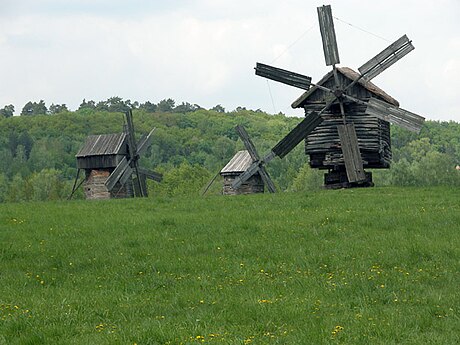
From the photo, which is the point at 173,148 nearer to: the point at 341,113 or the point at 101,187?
the point at 101,187

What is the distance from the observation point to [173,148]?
507ft

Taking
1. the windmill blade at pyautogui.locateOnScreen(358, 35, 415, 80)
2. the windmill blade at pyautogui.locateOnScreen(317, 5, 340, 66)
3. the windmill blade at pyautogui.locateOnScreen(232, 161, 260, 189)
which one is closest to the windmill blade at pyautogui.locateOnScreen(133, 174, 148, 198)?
the windmill blade at pyautogui.locateOnScreen(232, 161, 260, 189)

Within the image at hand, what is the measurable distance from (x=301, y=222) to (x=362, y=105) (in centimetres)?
1707

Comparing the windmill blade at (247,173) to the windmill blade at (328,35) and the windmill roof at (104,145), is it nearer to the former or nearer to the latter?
the windmill blade at (328,35)

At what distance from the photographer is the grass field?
10594 millimetres

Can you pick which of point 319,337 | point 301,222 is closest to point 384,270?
point 319,337

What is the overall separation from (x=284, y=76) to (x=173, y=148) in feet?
387

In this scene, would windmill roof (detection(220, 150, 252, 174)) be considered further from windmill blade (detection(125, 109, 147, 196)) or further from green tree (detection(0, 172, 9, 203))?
green tree (detection(0, 172, 9, 203))

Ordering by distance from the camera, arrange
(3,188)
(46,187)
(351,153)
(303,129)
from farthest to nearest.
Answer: (3,188) → (46,187) → (303,129) → (351,153)

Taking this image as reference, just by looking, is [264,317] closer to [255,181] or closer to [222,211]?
[222,211]

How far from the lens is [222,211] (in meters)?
24.8

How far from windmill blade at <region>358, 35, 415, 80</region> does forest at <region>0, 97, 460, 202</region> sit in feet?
177

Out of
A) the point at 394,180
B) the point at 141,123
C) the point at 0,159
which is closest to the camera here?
the point at 394,180

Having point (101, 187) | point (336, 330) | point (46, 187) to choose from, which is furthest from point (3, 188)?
point (336, 330)
